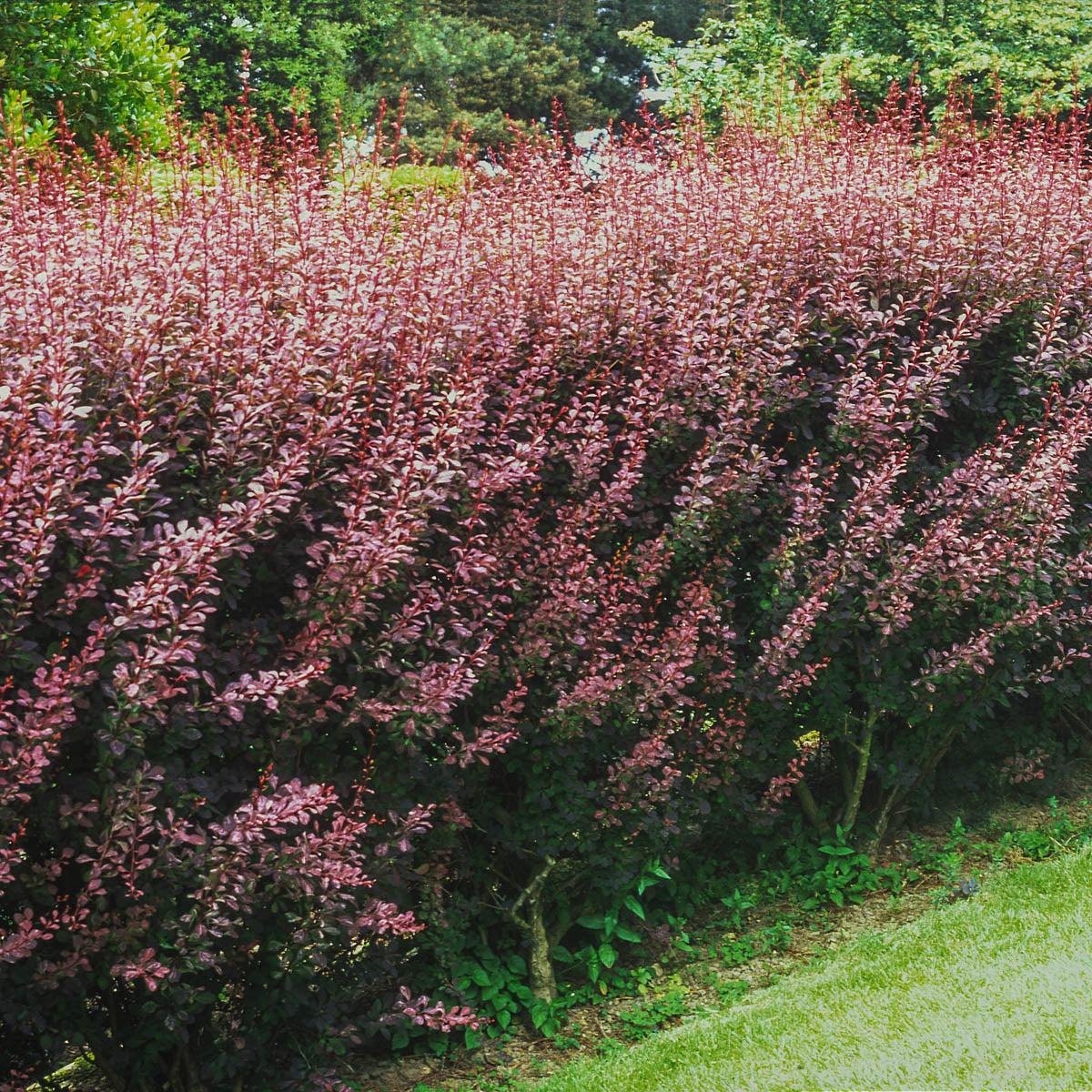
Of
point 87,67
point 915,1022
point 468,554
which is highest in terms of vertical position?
point 87,67

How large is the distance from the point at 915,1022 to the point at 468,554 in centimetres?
213

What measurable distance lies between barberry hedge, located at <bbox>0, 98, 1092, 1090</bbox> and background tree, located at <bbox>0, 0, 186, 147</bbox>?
3.14 m

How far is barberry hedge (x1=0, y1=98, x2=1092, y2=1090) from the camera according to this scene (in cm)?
298

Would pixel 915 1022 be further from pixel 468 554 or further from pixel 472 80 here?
pixel 472 80

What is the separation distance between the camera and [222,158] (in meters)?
4.87

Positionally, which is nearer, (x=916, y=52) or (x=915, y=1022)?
(x=915, y=1022)

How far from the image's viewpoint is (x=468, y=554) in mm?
3564

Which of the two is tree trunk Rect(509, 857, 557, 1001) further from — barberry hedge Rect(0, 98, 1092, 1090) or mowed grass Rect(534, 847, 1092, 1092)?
mowed grass Rect(534, 847, 1092, 1092)

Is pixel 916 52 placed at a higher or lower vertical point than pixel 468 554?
higher

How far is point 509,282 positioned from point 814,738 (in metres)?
2.43

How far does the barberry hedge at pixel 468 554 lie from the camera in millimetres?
2982

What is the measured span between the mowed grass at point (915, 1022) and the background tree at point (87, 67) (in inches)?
265

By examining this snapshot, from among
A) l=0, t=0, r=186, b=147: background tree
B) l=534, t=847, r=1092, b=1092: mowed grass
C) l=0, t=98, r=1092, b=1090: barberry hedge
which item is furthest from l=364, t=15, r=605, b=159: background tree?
l=534, t=847, r=1092, b=1092: mowed grass

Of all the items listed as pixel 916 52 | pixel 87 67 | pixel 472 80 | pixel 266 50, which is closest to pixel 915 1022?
pixel 87 67
